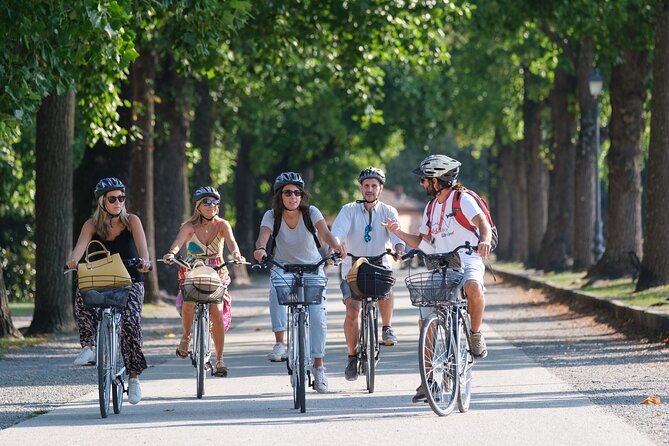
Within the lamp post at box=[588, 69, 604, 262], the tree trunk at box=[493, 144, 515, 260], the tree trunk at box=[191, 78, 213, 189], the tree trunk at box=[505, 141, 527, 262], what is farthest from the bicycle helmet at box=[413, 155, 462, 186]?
the tree trunk at box=[493, 144, 515, 260]

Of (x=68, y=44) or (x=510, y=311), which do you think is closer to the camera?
(x=68, y=44)

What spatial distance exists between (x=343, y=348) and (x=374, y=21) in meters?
7.91

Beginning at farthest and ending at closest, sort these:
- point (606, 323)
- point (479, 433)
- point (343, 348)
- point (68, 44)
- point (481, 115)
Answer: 1. point (481, 115)
2. point (606, 323)
3. point (343, 348)
4. point (68, 44)
5. point (479, 433)

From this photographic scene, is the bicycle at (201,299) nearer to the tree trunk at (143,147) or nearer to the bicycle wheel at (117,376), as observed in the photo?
the bicycle wheel at (117,376)

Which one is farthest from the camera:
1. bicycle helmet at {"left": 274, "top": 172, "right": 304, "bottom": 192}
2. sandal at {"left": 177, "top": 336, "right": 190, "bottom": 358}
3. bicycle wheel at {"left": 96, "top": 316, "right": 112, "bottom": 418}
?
sandal at {"left": 177, "top": 336, "right": 190, "bottom": 358}

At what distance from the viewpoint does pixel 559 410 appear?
35.4 ft

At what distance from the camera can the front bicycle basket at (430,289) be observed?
33.6 ft

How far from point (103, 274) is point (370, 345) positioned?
2485 mm

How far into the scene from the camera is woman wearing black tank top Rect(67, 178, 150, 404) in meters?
11.3

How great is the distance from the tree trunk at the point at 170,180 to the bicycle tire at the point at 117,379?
20.5m

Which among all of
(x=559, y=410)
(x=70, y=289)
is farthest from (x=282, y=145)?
(x=559, y=410)

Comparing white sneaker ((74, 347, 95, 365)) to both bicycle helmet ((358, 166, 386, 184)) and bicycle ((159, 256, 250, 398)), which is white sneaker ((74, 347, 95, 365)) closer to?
bicycle ((159, 256, 250, 398))

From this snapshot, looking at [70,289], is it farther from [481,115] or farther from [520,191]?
[520,191]

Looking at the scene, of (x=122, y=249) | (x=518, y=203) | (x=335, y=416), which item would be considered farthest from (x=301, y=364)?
(x=518, y=203)
